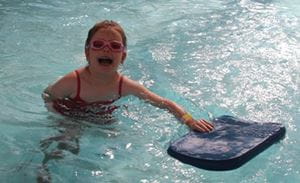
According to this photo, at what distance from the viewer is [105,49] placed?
368 cm

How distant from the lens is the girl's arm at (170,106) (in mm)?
3676

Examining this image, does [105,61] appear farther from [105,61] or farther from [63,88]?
[63,88]

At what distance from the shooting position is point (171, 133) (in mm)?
4098

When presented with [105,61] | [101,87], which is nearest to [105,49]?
[105,61]

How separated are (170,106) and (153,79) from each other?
152 cm

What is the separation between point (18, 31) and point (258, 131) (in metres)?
3.81

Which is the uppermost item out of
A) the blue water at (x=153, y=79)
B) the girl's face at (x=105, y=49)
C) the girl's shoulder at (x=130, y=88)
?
the girl's face at (x=105, y=49)

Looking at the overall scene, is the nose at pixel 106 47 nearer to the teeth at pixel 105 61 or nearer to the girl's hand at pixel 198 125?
the teeth at pixel 105 61

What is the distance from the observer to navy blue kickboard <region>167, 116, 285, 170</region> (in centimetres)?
324

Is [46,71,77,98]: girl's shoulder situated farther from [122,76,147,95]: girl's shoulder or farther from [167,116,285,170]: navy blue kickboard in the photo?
[167,116,285,170]: navy blue kickboard

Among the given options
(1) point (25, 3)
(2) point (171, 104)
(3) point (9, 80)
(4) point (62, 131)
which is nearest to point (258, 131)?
(2) point (171, 104)

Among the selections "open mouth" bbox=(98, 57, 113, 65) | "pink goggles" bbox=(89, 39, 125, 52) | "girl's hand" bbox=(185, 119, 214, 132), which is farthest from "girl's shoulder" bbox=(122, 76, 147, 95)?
"girl's hand" bbox=(185, 119, 214, 132)

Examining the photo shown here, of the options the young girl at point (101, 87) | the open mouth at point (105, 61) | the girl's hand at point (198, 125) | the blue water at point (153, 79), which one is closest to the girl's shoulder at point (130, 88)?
the young girl at point (101, 87)

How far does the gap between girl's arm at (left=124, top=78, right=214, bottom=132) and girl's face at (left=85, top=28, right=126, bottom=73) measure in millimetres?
281
